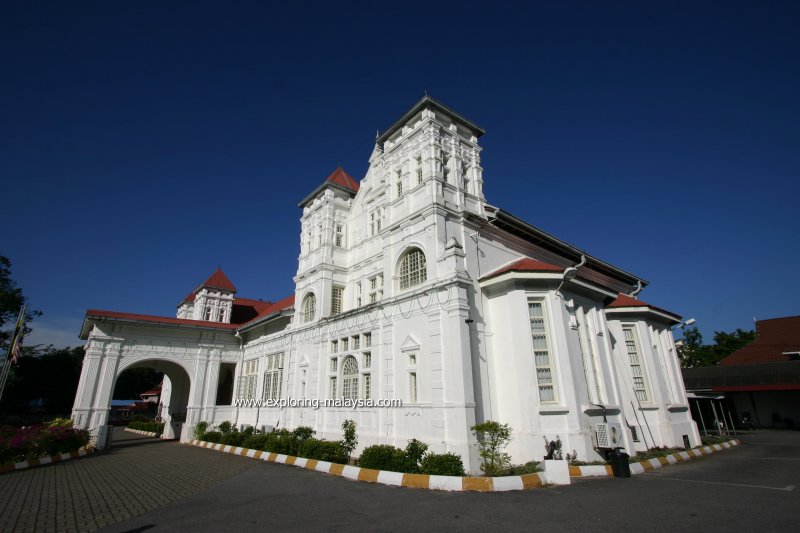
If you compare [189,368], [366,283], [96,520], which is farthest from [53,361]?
[96,520]

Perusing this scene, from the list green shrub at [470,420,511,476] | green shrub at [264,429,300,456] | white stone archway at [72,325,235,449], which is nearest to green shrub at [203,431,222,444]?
white stone archway at [72,325,235,449]

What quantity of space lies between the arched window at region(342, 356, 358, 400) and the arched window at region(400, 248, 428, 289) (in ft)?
15.8

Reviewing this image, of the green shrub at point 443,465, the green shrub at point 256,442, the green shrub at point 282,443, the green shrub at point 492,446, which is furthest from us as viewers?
the green shrub at point 256,442

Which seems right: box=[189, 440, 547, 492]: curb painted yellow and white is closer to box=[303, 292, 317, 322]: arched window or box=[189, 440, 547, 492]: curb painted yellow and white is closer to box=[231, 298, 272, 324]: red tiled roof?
box=[303, 292, 317, 322]: arched window

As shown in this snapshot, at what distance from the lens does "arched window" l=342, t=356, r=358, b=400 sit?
59.3ft

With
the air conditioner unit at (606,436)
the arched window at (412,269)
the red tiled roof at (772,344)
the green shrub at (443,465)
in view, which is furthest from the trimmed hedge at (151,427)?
the red tiled roof at (772,344)

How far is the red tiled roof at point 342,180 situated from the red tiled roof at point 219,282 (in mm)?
22992

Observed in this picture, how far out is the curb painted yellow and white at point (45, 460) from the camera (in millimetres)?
14628

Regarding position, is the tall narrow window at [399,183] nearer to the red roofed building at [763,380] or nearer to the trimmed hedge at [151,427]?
the red roofed building at [763,380]

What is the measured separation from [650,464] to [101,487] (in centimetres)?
1766

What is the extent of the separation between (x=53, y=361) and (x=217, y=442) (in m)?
40.6

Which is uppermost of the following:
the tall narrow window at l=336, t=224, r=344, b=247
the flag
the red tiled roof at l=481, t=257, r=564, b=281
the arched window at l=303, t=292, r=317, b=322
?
the tall narrow window at l=336, t=224, r=344, b=247

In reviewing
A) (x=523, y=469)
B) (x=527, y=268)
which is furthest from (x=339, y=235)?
(x=523, y=469)

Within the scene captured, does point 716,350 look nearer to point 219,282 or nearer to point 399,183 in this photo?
point 399,183
